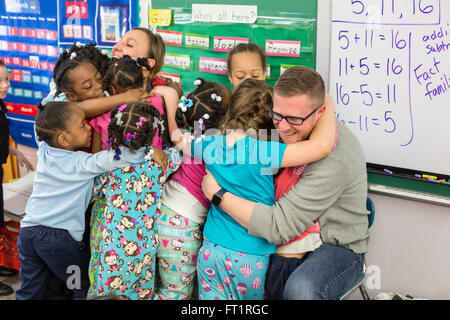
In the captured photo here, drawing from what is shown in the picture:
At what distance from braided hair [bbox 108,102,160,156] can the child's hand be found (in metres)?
0.08

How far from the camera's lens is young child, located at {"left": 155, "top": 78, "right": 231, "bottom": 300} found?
199 centimetres

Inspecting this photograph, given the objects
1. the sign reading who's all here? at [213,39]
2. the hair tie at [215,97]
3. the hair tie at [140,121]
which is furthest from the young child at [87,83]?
the sign reading who's all here? at [213,39]

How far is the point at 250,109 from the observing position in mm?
1857

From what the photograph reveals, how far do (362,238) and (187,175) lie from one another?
854 mm

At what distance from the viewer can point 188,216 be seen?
2.02 meters

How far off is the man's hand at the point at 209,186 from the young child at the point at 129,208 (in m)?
0.21

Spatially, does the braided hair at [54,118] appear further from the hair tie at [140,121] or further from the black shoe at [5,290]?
the black shoe at [5,290]

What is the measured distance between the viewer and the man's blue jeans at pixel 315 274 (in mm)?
1749

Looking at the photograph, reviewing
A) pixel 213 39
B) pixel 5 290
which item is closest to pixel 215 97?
pixel 213 39

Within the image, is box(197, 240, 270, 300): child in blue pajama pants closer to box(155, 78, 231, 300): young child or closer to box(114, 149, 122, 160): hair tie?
box(155, 78, 231, 300): young child

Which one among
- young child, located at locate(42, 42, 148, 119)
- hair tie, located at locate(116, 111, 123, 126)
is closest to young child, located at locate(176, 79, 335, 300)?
hair tie, located at locate(116, 111, 123, 126)

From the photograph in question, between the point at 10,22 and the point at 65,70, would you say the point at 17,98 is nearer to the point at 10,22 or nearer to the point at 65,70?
the point at 10,22

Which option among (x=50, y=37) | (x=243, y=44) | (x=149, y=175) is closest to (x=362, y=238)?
(x=149, y=175)

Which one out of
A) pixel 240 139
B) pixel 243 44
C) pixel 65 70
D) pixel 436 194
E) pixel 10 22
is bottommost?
pixel 436 194
